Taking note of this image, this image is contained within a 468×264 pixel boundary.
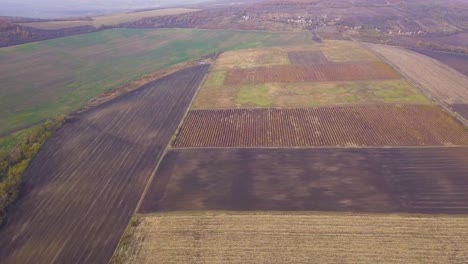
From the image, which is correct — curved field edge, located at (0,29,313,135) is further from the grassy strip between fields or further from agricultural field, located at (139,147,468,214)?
agricultural field, located at (139,147,468,214)

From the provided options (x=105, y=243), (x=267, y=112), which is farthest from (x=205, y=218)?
(x=267, y=112)

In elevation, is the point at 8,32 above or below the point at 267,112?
above

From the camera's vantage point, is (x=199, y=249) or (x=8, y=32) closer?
(x=199, y=249)

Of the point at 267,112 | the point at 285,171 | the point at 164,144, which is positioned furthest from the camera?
the point at 267,112

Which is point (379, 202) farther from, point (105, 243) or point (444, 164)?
point (105, 243)

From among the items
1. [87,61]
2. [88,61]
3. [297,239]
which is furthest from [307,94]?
[87,61]

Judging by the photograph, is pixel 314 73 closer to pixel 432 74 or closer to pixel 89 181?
pixel 432 74
